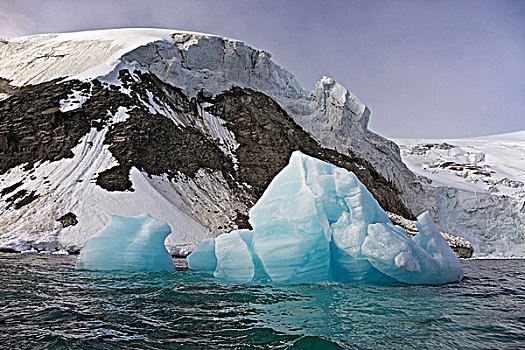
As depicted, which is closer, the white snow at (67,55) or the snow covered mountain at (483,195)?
the white snow at (67,55)

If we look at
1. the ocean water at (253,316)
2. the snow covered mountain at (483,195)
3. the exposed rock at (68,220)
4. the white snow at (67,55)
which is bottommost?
the ocean water at (253,316)

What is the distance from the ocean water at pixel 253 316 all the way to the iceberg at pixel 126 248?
212 cm

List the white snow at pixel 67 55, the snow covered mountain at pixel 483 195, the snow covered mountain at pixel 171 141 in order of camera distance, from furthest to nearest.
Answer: the snow covered mountain at pixel 483 195 → the white snow at pixel 67 55 → the snow covered mountain at pixel 171 141

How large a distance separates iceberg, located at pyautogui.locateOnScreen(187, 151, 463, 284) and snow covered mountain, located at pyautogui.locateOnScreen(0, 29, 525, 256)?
34.6 feet

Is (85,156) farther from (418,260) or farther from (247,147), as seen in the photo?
(418,260)

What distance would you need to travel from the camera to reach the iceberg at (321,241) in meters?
6.90

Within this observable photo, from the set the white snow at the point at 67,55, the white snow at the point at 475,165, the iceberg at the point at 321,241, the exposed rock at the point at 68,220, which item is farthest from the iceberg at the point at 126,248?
the white snow at the point at 475,165

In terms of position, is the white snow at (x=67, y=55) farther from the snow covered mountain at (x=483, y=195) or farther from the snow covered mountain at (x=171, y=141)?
the snow covered mountain at (x=483, y=195)

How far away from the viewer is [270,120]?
95.3 feet

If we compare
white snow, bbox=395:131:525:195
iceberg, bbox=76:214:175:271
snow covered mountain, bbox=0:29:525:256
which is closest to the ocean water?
iceberg, bbox=76:214:175:271

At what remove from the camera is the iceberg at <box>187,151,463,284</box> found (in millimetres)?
6902

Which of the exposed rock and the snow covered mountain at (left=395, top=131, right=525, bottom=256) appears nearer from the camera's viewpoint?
the exposed rock

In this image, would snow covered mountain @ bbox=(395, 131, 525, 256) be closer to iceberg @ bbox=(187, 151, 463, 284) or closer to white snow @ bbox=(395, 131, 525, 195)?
white snow @ bbox=(395, 131, 525, 195)

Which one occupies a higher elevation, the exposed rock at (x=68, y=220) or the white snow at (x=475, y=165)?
the white snow at (x=475, y=165)
